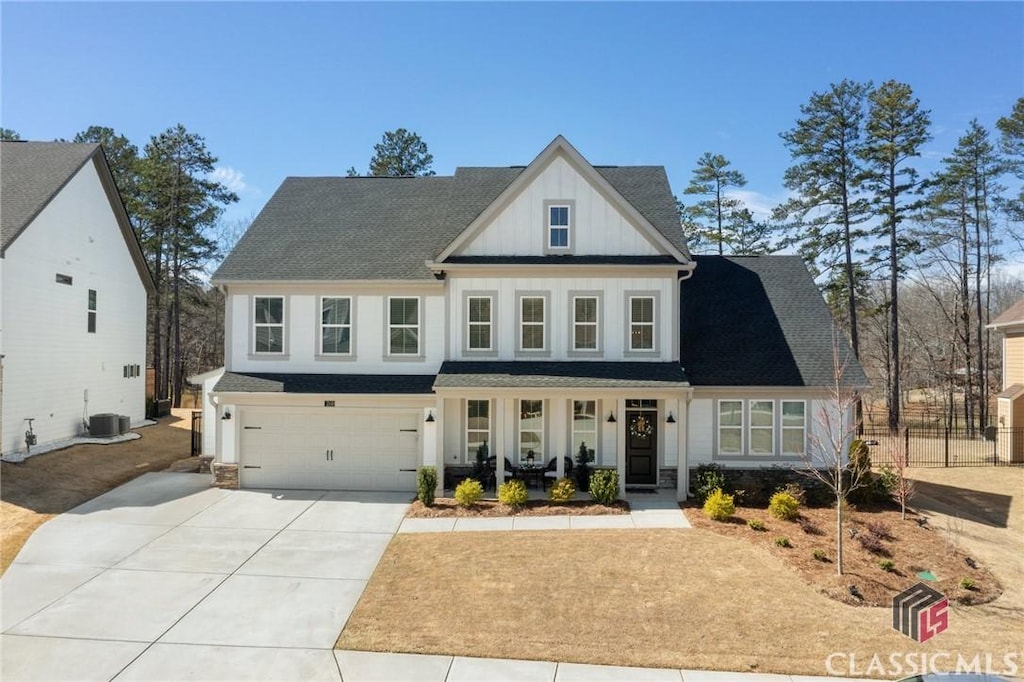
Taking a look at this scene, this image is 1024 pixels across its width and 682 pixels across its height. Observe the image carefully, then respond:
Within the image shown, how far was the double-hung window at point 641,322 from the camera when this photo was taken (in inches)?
639

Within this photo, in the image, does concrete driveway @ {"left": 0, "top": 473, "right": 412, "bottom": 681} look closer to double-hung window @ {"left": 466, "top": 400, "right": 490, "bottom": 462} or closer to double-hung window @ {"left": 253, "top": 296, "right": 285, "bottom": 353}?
double-hung window @ {"left": 466, "top": 400, "right": 490, "bottom": 462}

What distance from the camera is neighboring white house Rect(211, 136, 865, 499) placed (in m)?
16.0

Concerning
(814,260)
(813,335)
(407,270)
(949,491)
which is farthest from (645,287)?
(814,260)

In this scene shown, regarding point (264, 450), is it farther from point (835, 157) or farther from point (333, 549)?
point (835, 157)

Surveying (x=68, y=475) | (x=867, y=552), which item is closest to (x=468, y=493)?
(x=867, y=552)

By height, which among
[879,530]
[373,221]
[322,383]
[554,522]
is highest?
[373,221]

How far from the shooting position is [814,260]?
32.5 m

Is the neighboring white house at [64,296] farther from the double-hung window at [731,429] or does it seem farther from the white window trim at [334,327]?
the double-hung window at [731,429]

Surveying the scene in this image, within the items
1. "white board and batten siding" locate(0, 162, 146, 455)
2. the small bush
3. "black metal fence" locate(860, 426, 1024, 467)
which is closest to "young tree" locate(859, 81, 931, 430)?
"black metal fence" locate(860, 426, 1024, 467)

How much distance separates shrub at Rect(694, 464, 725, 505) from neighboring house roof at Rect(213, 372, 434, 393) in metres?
7.64

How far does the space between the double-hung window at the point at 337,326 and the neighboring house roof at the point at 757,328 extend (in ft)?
32.1

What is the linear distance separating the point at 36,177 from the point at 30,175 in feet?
0.87

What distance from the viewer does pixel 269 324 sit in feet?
55.6

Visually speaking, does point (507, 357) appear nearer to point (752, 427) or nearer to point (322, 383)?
point (322, 383)
